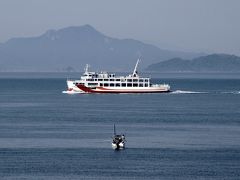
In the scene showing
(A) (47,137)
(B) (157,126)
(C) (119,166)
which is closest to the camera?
(C) (119,166)

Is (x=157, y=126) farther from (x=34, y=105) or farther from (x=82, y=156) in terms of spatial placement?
(x=34, y=105)

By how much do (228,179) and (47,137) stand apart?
32.9m

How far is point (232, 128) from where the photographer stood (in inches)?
4355

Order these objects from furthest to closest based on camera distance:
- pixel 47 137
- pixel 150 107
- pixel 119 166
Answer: pixel 150 107 → pixel 47 137 → pixel 119 166

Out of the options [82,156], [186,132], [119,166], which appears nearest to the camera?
[119,166]

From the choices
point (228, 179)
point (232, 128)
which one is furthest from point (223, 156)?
point (232, 128)

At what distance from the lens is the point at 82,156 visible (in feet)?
266

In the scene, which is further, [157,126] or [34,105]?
[34,105]

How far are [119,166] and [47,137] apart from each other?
23.2 meters

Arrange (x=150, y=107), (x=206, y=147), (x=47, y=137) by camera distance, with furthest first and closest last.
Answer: (x=150, y=107) → (x=47, y=137) → (x=206, y=147)

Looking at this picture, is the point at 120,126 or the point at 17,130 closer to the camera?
the point at 17,130

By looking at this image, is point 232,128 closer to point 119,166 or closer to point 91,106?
point 119,166

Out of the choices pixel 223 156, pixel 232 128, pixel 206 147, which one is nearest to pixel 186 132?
pixel 232 128

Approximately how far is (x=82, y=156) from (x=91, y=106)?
81.6 meters
